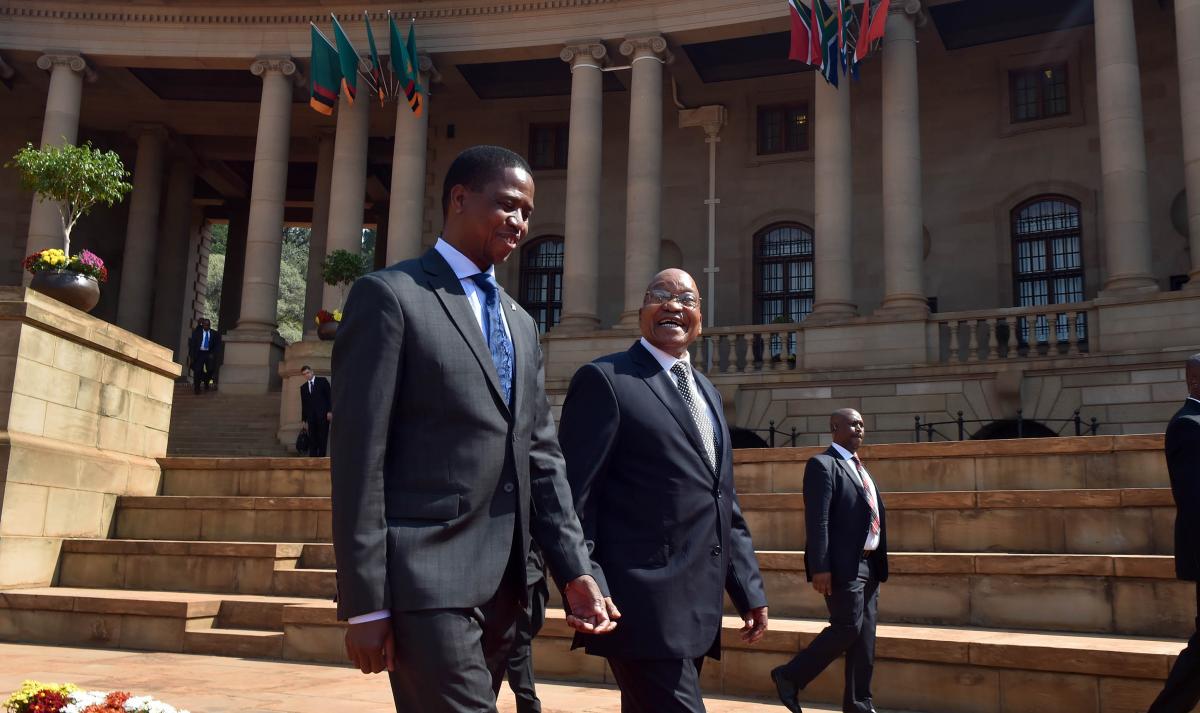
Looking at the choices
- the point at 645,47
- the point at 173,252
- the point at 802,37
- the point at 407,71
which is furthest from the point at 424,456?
the point at 173,252

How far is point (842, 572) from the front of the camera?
7301mm

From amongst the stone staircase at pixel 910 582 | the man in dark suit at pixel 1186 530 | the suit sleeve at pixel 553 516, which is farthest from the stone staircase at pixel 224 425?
the suit sleeve at pixel 553 516

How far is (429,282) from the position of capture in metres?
3.70

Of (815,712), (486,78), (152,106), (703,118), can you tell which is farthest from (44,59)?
(815,712)

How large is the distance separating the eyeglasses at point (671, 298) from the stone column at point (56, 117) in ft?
87.5

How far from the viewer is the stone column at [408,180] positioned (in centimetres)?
2803

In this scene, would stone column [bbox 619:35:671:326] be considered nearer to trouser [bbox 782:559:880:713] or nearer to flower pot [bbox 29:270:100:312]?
flower pot [bbox 29:270:100:312]

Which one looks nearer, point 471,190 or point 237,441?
point 471,190

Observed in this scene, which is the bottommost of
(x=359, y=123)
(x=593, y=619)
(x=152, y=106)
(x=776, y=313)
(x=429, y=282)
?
(x=593, y=619)

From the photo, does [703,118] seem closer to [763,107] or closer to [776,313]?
[763,107]

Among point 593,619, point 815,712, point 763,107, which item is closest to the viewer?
point 593,619

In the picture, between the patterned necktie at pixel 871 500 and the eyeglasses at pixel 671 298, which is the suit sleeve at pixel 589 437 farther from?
the patterned necktie at pixel 871 500

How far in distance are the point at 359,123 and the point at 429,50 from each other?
2636mm

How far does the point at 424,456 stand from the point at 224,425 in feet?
76.3
